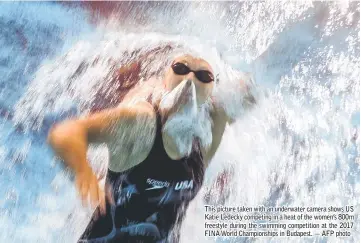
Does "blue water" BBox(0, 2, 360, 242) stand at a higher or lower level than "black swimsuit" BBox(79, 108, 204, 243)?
higher

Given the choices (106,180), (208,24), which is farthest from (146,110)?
(208,24)

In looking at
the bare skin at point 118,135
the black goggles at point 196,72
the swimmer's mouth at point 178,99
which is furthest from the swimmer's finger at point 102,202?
the black goggles at point 196,72

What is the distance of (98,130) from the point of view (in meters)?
1.41

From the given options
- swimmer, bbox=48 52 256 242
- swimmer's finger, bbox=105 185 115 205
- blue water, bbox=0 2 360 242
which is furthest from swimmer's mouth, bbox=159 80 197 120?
swimmer's finger, bbox=105 185 115 205

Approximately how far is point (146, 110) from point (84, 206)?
0.38 m

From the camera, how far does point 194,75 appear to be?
1.44 m

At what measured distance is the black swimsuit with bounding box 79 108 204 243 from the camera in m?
1.39

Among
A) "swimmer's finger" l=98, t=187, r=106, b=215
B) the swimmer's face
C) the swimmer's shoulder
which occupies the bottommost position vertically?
"swimmer's finger" l=98, t=187, r=106, b=215

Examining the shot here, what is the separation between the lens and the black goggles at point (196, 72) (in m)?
1.44

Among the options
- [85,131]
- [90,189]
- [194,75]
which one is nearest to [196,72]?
[194,75]

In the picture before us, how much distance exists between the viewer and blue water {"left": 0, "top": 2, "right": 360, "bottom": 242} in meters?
1.42

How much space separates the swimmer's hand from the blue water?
0.03m

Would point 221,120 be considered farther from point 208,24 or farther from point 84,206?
point 84,206

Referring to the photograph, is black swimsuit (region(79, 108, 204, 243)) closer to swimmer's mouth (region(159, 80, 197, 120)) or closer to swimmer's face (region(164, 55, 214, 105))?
swimmer's mouth (region(159, 80, 197, 120))
